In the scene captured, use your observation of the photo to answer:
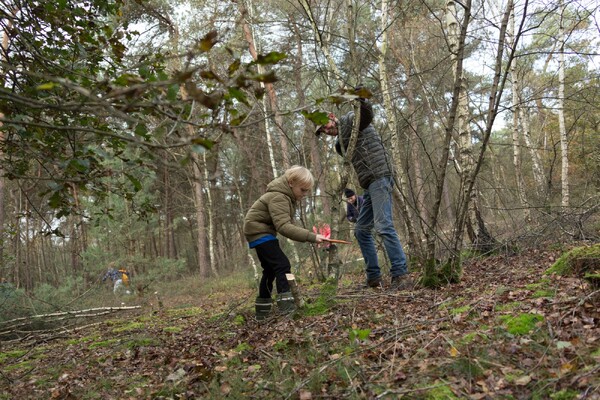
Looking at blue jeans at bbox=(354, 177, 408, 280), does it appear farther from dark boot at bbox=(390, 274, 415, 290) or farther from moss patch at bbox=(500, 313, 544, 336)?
moss patch at bbox=(500, 313, 544, 336)

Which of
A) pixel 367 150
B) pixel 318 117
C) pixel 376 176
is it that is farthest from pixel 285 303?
pixel 318 117

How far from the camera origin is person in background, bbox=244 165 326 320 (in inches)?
155

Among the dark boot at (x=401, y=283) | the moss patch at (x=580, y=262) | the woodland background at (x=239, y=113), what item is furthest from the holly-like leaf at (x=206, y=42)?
the dark boot at (x=401, y=283)

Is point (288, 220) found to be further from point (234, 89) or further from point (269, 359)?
point (234, 89)

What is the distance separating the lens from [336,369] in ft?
7.55

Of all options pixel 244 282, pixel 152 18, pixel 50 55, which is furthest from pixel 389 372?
pixel 152 18

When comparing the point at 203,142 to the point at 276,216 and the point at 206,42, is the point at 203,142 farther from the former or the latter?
the point at 276,216

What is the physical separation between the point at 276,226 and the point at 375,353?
1.72 metres

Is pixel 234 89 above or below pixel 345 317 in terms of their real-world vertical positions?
above

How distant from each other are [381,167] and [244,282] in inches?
356

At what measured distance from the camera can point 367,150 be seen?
4.57 metres

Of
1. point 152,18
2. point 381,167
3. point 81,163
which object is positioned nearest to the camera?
point 81,163

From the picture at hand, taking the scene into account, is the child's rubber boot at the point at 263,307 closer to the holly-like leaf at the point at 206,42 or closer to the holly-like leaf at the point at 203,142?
the holly-like leaf at the point at 203,142

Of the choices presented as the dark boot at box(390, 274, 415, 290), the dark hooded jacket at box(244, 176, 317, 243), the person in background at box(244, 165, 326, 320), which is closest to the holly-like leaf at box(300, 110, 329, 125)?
the dark hooded jacket at box(244, 176, 317, 243)
